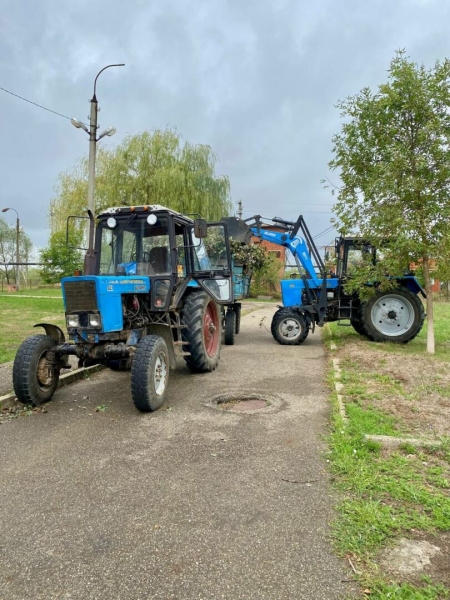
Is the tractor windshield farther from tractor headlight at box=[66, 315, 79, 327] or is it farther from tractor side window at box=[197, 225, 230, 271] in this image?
tractor side window at box=[197, 225, 230, 271]

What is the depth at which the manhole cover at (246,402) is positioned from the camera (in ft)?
18.3

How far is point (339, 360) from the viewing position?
845 cm

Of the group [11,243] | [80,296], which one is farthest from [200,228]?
[11,243]

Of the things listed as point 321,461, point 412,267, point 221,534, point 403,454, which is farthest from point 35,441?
point 412,267

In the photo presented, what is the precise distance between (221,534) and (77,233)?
20474 millimetres

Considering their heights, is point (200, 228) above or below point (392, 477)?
above

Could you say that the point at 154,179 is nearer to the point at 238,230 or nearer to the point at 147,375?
the point at 238,230

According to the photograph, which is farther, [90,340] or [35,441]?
[90,340]

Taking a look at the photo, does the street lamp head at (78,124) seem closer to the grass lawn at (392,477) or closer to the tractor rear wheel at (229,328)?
the tractor rear wheel at (229,328)

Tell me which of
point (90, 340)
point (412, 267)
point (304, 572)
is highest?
point (412, 267)

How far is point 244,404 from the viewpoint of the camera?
5.83m

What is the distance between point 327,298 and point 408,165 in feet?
12.8

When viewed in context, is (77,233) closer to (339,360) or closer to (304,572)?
(339,360)

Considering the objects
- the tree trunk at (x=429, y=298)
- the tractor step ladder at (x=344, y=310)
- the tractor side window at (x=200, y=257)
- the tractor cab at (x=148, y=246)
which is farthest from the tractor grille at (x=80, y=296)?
the tractor step ladder at (x=344, y=310)
